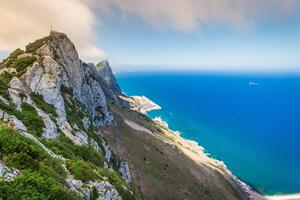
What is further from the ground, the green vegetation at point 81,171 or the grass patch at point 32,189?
the green vegetation at point 81,171

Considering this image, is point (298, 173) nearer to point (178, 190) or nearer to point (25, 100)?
point (178, 190)

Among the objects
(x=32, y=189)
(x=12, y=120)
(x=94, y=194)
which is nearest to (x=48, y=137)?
(x=12, y=120)

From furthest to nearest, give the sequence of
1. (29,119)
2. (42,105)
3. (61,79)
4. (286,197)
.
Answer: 1. (286,197)
2. (61,79)
3. (42,105)
4. (29,119)

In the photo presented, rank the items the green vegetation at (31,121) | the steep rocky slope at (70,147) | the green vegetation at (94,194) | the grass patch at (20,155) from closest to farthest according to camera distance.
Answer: the grass patch at (20,155) → the steep rocky slope at (70,147) → the green vegetation at (94,194) → the green vegetation at (31,121)

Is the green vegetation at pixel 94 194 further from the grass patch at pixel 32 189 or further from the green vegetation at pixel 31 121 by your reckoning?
the green vegetation at pixel 31 121

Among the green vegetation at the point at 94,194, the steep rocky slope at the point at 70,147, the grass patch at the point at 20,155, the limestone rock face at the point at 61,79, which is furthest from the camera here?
the limestone rock face at the point at 61,79

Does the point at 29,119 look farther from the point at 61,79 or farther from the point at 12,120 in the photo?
the point at 61,79

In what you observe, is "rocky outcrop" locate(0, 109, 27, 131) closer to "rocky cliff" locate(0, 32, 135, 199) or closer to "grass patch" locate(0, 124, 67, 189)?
"rocky cliff" locate(0, 32, 135, 199)

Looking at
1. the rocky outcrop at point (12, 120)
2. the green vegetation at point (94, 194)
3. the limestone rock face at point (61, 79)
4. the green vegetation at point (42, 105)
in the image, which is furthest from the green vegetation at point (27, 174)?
the limestone rock face at point (61, 79)
